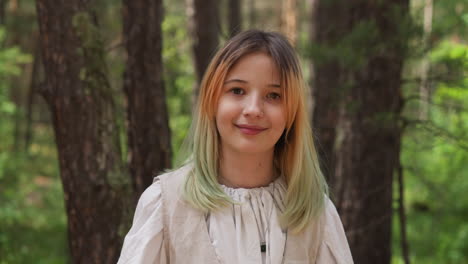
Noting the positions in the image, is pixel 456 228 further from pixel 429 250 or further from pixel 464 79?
pixel 464 79

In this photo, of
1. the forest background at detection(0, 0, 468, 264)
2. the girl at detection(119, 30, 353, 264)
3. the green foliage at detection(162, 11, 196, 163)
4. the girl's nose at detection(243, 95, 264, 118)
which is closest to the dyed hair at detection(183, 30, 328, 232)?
the girl at detection(119, 30, 353, 264)

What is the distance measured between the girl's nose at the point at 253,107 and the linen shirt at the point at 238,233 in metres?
0.32

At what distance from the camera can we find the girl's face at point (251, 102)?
2.12 meters

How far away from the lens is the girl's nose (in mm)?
2076

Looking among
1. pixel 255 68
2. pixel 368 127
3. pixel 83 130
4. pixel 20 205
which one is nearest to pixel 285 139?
pixel 255 68

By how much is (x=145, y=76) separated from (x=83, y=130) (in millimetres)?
902

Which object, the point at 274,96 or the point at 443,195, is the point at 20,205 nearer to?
the point at 443,195

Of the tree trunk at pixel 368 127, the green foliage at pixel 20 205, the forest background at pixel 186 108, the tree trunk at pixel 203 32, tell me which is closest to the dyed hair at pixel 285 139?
the forest background at pixel 186 108

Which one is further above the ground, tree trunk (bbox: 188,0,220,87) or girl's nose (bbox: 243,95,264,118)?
tree trunk (bbox: 188,0,220,87)

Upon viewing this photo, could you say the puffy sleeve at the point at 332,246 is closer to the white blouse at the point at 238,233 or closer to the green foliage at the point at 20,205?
the white blouse at the point at 238,233

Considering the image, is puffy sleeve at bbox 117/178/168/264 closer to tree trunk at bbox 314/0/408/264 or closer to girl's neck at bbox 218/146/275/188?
girl's neck at bbox 218/146/275/188

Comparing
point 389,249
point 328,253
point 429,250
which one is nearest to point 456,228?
point 429,250

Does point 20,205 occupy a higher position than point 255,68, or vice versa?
point 255,68

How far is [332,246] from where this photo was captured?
7.24 feet
